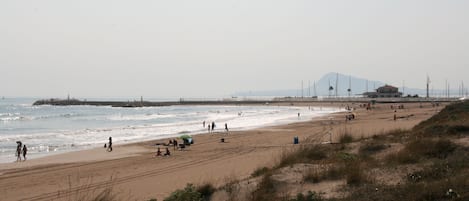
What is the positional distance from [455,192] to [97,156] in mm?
19907

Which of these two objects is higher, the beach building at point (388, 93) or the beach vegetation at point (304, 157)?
the beach building at point (388, 93)

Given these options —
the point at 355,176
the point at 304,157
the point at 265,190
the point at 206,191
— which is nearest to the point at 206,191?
the point at 206,191

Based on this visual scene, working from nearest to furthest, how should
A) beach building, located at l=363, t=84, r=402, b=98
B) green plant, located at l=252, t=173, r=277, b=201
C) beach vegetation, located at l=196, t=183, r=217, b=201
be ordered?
green plant, located at l=252, t=173, r=277, b=201 → beach vegetation, located at l=196, t=183, r=217, b=201 → beach building, located at l=363, t=84, r=402, b=98

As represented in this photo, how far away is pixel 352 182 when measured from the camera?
8.23m

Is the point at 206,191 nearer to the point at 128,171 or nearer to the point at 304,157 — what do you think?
the point at 304,157

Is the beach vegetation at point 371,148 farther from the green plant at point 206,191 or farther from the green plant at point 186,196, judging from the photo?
the green plant at point 186,196

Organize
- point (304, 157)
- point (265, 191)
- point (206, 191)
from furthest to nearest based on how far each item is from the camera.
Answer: point (304, 157) < point (206, 191) < point (265, 191)

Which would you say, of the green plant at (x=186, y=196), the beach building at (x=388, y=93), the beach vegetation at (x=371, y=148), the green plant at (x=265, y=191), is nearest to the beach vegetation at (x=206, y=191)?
the green plant at (x=186, y=196)

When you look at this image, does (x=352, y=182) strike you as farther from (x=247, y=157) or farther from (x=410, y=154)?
(x=247, y=157)

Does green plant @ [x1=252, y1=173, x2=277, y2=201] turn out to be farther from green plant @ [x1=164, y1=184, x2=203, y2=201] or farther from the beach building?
the beach building

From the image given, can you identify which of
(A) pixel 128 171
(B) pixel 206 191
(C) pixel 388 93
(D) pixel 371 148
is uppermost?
(C) pixel 388 93

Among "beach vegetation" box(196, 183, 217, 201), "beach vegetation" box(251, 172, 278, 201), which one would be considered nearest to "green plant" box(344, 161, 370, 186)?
"beach vegetation" box(251, 172, 278, 201)

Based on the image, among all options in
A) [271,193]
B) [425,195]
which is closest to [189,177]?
[271,193]

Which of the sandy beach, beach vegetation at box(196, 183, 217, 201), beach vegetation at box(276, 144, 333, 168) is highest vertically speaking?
beach vegetation at box(276, 144, 333, 168)
